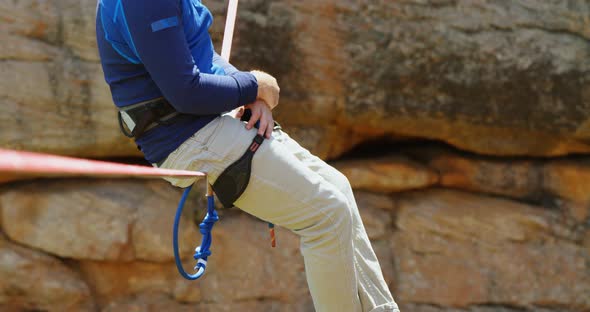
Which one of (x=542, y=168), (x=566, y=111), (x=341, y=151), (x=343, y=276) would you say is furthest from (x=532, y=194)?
(x=343, y=276)

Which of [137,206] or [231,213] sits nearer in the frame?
[137,206]

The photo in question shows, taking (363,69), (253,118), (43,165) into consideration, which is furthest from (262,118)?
(363,69)

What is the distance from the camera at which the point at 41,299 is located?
4.17 m

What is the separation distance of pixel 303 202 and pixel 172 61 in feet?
1.70

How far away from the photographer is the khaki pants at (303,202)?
1883 millimetres

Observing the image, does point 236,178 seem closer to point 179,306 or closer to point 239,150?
point 239,150

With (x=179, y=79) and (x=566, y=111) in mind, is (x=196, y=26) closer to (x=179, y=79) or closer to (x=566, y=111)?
(x=179, y=79)

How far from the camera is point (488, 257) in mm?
4699

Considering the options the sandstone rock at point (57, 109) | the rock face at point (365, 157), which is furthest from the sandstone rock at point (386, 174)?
the sandstone rock at point (57, 109)

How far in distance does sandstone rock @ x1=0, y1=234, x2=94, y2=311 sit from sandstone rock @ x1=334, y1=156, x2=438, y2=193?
6.14 ft

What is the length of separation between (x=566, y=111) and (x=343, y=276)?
3064 millimetres

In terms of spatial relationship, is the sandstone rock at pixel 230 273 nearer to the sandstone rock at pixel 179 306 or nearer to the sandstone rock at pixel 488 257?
the sandstone rock at pixel 179 306

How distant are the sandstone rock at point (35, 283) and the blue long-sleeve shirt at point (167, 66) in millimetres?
2489

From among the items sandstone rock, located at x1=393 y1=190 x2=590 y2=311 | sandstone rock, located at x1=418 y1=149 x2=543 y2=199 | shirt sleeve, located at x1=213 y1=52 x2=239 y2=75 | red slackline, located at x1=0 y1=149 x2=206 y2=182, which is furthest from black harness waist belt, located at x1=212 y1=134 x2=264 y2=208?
sandstone rock, located at x1=418 y1=149 x2=543 y2=199
